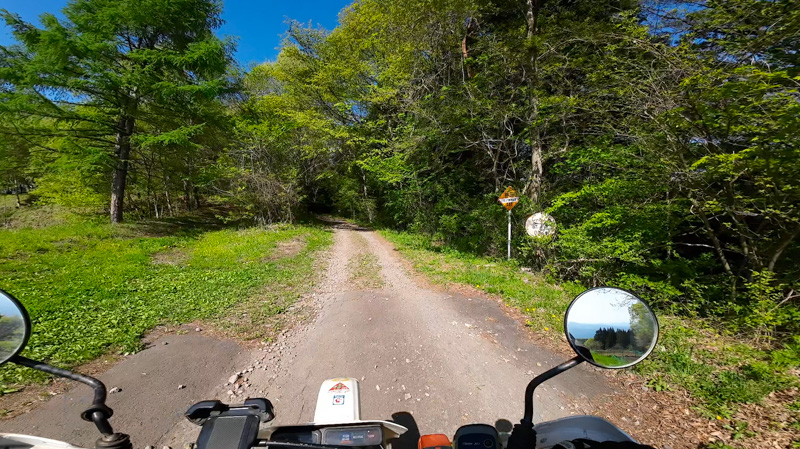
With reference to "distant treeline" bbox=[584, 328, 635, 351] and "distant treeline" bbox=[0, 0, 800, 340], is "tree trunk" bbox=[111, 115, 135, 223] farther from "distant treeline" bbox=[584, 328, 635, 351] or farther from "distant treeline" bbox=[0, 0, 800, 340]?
"distant treeline" bbox=[584, 328, 635, 351]

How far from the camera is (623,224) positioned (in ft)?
24.6

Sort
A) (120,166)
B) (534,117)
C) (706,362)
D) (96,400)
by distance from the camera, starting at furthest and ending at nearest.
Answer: (120,166) → (534,117) → (706,362) → (96,400)

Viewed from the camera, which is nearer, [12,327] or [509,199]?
[12,327]

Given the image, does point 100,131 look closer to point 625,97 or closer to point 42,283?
point 42,283

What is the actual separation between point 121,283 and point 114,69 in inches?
502

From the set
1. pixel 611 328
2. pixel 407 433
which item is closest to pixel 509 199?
pixel 407 433

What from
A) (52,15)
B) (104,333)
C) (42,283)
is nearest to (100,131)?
(52,15)

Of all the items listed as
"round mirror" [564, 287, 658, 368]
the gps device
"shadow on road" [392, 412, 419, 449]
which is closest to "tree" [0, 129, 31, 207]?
"shadow on road" [392, 412, 419, 449]

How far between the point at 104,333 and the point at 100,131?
16462mm

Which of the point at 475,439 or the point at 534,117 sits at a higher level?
the point at 534,117

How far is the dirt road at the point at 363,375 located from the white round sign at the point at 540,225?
379 centimetres

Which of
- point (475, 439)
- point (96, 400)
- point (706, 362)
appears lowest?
point (706, 362)

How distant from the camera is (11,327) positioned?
1854mm

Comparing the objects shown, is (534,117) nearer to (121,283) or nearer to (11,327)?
(11,327)
